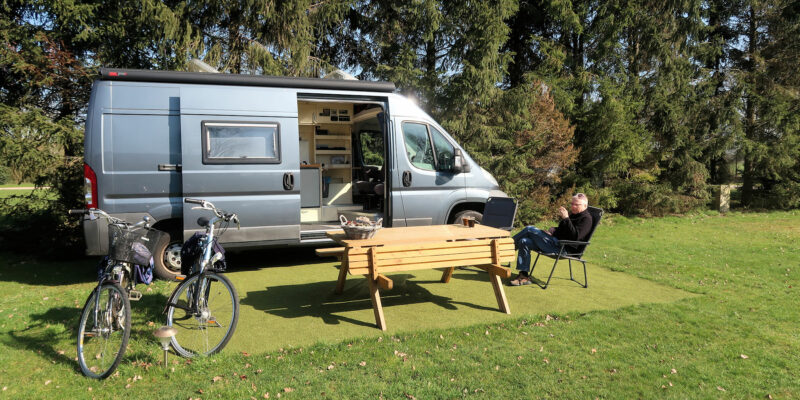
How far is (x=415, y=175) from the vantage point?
6777 mm

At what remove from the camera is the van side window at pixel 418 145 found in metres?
6.82

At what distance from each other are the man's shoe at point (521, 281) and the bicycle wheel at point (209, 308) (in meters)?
3.25

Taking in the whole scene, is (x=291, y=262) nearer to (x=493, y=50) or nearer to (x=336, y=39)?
(x=493, y=50)

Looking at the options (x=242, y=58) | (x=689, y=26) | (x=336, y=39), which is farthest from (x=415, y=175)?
(x=689, y=26)

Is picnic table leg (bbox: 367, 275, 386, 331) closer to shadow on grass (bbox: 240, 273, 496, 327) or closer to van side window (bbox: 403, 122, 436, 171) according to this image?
shadow on grass (bbox: 240, 273, 496, 327)

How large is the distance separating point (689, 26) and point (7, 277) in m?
16.0

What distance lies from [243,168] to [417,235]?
8.02ft

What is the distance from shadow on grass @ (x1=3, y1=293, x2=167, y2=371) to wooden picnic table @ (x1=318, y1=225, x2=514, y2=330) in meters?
1.78

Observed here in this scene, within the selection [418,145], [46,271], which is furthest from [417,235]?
[46,271]

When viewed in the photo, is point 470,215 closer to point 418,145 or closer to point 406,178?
point 406,178

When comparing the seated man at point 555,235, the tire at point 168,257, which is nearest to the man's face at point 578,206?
the seated man at point 555,235

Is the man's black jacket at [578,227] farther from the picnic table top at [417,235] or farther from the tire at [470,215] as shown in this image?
the tire at [470,215]

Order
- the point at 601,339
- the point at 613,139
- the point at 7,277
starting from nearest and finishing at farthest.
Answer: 1. the point at 601,339
2. the point at 7,277
3. the point at 613,139

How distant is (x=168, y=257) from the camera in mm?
5910
